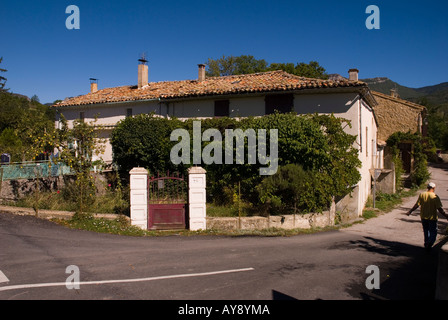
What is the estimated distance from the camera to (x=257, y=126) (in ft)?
40.5

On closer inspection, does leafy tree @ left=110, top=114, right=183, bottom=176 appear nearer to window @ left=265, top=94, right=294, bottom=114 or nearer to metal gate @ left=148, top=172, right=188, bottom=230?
metal gate @ left=148, top=172, right=188, bottom=230

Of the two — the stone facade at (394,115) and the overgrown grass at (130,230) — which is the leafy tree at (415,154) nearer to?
the stone facade at (394,115)

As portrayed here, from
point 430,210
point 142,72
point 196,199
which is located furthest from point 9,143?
point 430,210

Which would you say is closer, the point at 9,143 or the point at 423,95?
the point at 9,143

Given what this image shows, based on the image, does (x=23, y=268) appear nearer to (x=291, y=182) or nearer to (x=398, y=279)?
(x=398, y=279)

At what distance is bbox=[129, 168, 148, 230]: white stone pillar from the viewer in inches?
402

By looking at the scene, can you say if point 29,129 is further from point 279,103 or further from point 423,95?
point 423,95

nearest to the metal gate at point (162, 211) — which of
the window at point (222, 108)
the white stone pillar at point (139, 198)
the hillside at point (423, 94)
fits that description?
the white stone pillar at point (139, 198)

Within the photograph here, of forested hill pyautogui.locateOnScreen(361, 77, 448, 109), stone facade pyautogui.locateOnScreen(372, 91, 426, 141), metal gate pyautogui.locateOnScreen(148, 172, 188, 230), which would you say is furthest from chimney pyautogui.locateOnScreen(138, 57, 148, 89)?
forested hill pyautogui.locateOnScreen(361, 77, 448, 109)

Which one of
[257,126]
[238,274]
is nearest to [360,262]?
[238,274]

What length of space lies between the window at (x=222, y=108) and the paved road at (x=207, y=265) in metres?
8.44

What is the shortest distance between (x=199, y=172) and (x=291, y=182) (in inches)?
125

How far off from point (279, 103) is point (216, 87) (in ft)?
12.3

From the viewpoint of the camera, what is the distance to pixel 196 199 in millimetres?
10406
